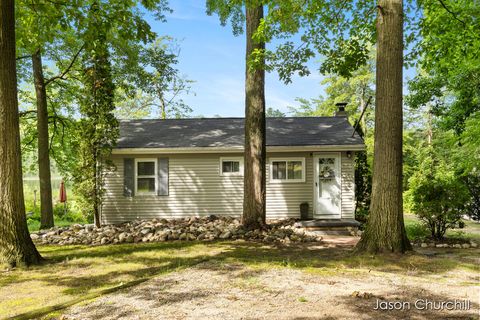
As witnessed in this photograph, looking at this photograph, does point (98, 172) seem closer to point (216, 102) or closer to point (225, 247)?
point (225, 247)

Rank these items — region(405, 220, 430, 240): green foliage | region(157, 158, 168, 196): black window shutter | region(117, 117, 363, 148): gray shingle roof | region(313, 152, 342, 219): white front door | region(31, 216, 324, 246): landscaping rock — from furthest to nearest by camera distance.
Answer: region(157, 158, 168, 196): black window shutter
region(117, 117, 363, 148): gray shingle roof
region(313, 152, 342, 219): white front door
region(31, 216, 324, 246): landscaping rock
region(405, 220, 430, 240): green foliage

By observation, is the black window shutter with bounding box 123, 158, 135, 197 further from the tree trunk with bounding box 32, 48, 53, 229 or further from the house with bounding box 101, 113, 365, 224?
the tree trunk with bounding box 32, 48, 53, 229

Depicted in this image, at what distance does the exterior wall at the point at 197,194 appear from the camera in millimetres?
11188

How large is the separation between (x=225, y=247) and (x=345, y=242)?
2946 mm

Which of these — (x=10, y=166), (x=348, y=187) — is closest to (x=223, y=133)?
(x=348, y=187)

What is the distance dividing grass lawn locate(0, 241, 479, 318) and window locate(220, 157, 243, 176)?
4.34 metres

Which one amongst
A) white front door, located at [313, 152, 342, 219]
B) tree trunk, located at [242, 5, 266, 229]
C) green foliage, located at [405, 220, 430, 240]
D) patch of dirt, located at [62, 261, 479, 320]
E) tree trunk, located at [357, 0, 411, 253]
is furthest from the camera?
white front door, located at [313, 152, 342, 219]

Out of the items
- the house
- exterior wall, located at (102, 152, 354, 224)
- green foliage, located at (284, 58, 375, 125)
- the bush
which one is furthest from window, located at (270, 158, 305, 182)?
green foliage, located at (284, 58, 375, 125)

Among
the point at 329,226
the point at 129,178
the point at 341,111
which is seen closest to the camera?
the point at 329,226

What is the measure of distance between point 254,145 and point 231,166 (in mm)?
2970

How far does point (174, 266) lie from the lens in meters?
5.40

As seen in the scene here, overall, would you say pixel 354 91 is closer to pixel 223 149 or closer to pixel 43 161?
pixel 223 149

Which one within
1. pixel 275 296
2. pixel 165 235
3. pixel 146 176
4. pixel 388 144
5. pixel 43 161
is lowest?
pixel 165 235

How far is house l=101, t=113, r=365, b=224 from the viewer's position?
11.0 meters
